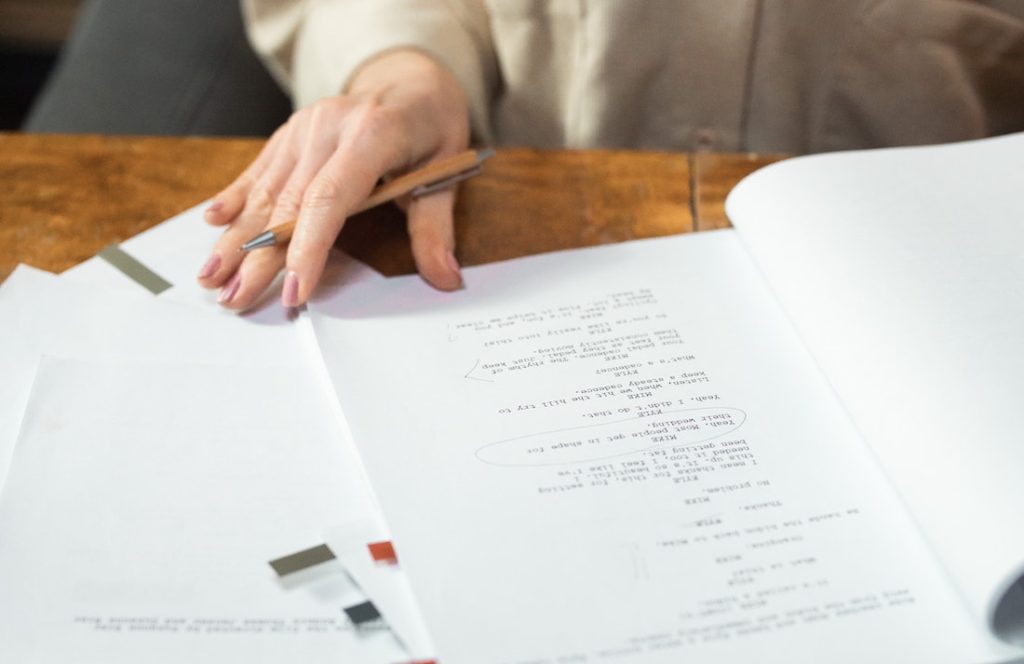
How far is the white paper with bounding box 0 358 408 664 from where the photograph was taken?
0.43m

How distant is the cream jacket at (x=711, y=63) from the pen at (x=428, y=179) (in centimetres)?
17

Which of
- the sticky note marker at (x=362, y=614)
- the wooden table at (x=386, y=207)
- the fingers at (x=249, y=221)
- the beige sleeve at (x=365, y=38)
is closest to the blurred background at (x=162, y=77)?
the beige sleeve at (x=365, y=38)

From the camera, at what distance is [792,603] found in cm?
44

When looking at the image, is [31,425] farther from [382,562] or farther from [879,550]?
[879,550]

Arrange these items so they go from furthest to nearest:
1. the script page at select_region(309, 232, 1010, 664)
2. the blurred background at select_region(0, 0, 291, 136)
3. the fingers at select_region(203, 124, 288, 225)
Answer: the blurred background at select_region(0, 0, 291, 136) < the fingers at select_region(203, 124, 288, 225) < the script page at select_region(309, 232, 1010, 664)

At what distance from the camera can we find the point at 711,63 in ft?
2.93

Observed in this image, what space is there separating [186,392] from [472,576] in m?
0.21

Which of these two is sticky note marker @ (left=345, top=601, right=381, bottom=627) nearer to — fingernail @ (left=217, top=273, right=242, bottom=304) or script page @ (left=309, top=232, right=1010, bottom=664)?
script page @ (left=309, top=232, right=1010, bottom=664)

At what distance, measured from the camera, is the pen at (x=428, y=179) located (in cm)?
70

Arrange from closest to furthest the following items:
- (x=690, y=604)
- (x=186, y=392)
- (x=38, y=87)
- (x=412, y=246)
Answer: (x=690, y=604), (x=186, y=392), (x=412, y=246), (x=38, y=87)

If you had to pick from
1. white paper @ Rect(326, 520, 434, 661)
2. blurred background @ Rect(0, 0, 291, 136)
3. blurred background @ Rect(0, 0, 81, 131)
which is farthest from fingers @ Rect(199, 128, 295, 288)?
blurred background @ Rect(0, 0, 81, 131)

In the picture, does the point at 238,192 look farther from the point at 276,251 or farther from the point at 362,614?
the point at 362,614

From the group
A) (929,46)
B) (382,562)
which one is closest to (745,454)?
(382,562)

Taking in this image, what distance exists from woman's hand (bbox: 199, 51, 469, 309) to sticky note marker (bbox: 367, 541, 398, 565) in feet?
0.66
